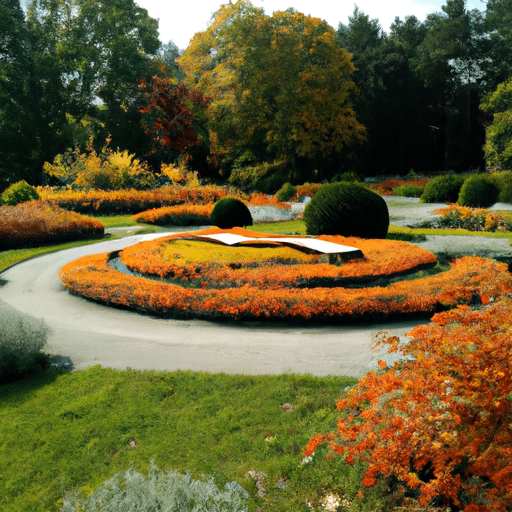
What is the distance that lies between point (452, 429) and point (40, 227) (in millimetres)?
12144

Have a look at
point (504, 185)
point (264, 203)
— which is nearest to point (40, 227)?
point (264, 203)

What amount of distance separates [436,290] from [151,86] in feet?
93.5

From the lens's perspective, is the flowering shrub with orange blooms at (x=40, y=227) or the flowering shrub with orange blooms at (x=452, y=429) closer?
the flowering shrub with orange blooms at (x=452, y=429)

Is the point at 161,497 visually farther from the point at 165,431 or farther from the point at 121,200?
the point at 121,200

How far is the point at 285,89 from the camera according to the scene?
2739 centimetres

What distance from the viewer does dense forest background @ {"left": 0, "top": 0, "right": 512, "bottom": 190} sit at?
2797 centimetres

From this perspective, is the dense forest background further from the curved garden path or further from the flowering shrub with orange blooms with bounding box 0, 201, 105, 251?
the curved garden path

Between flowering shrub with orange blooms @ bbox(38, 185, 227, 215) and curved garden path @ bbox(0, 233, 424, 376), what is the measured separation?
35.0 feet

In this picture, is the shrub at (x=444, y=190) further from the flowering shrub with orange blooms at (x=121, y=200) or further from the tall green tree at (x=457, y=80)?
the tall green tree at (x=457, y=80)

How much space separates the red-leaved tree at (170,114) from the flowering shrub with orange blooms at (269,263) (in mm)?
20939

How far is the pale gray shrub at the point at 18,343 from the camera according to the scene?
185 inches

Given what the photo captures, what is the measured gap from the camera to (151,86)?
104 ft

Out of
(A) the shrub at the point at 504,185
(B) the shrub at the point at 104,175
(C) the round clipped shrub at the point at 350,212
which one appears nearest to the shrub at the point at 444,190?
(A) the shrub at the point at 504,185

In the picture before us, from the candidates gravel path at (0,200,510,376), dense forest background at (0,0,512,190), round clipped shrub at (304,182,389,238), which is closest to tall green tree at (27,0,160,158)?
dense forest background at (0,0,512,190)
